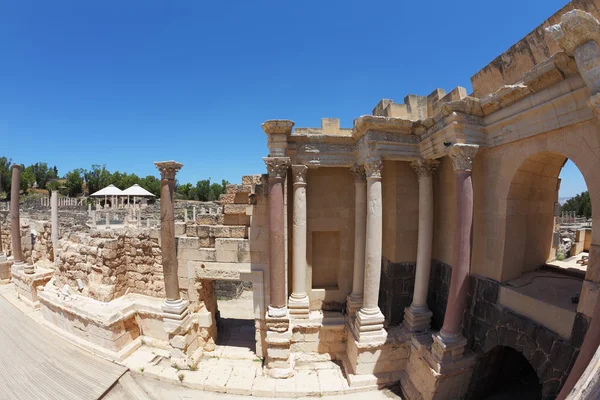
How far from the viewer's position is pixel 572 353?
13.6 feet

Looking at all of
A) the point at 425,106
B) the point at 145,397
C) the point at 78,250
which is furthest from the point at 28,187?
the point at 425,106

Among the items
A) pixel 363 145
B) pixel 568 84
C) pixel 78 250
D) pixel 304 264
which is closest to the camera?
pixel 568 84

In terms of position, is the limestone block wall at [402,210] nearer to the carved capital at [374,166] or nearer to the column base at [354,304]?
the carved capital at [374,166]

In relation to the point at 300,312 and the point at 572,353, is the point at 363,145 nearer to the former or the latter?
the point at 300,312

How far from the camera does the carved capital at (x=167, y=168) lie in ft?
24.1

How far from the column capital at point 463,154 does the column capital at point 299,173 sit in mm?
3449

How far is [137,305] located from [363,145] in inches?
329

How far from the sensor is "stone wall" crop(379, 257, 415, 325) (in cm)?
754

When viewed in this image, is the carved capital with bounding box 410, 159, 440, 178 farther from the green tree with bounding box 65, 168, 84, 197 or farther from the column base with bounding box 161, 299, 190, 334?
the green tree with bounding box 65, 168, 84, 197

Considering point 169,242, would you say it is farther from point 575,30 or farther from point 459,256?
point 575,30

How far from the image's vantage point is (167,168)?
7395mm

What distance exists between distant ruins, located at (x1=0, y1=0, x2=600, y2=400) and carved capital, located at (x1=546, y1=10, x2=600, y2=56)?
0.7 inches

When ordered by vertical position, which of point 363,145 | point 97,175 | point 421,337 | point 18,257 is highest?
point 97,175

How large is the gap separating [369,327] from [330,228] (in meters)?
2.87
